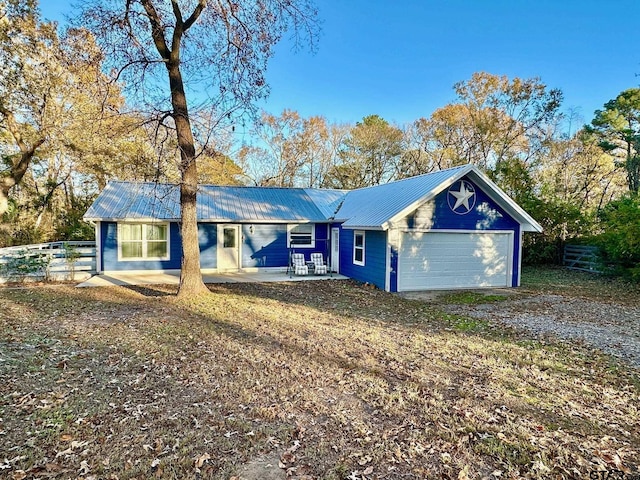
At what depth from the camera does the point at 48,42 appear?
1544cm

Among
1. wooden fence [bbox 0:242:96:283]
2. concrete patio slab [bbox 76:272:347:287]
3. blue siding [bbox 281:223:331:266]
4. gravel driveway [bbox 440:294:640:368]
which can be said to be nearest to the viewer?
gravel driveway [bbox 440:294:640:368]

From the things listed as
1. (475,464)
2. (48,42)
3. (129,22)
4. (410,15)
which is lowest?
(475,464)

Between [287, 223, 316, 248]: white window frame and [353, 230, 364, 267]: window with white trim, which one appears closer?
[353, 230, 364, 267]: window with white trim

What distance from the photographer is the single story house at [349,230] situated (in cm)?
1202

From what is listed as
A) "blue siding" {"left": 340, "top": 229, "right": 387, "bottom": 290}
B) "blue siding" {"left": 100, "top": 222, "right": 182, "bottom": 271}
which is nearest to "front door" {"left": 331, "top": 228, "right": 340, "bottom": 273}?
"blue siding" {"left": 340, "top": 229, "right": 387, "bottom": 290}

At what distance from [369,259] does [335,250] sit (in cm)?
330

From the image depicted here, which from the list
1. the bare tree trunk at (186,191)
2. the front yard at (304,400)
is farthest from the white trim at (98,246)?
the front yard at (304,400)

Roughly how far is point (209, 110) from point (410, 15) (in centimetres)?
1152

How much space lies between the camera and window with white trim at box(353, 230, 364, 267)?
534 inches

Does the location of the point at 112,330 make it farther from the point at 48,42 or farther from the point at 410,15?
the point at 410,15

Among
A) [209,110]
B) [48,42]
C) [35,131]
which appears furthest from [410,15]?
[35,131]

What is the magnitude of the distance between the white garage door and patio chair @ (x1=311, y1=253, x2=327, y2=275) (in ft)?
13.0

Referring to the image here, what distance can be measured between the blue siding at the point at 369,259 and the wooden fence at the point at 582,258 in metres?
9.81

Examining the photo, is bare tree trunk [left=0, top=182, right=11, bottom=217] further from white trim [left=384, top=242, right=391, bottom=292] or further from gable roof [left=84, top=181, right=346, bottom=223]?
white trim [left=384, top=242, right=391, bottom=292]
